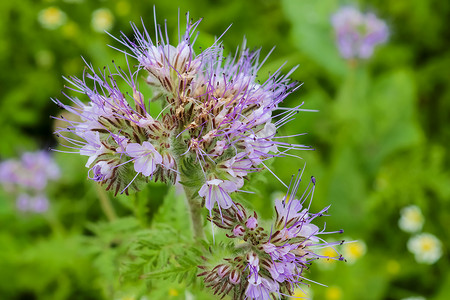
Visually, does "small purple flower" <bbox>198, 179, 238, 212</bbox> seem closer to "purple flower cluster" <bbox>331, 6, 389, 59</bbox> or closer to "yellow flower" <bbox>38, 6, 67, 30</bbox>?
"purple flower cluster" <bbox>331, 6, 389, 59</bbox>

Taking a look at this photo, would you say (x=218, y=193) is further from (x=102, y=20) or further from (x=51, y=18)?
(x=51, y=18)

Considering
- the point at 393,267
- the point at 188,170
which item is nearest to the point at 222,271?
the point at 188,170

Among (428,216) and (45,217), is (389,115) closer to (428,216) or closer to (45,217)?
(428,216)

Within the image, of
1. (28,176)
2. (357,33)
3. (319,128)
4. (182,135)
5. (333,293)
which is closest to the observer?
(182,135)

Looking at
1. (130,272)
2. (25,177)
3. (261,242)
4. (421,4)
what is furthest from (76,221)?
(421,4)

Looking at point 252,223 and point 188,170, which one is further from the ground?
point 188,170

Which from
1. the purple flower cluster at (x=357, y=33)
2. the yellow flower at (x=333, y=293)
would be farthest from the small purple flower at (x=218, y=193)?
the purple flower cluster at (x=357, y=33)
